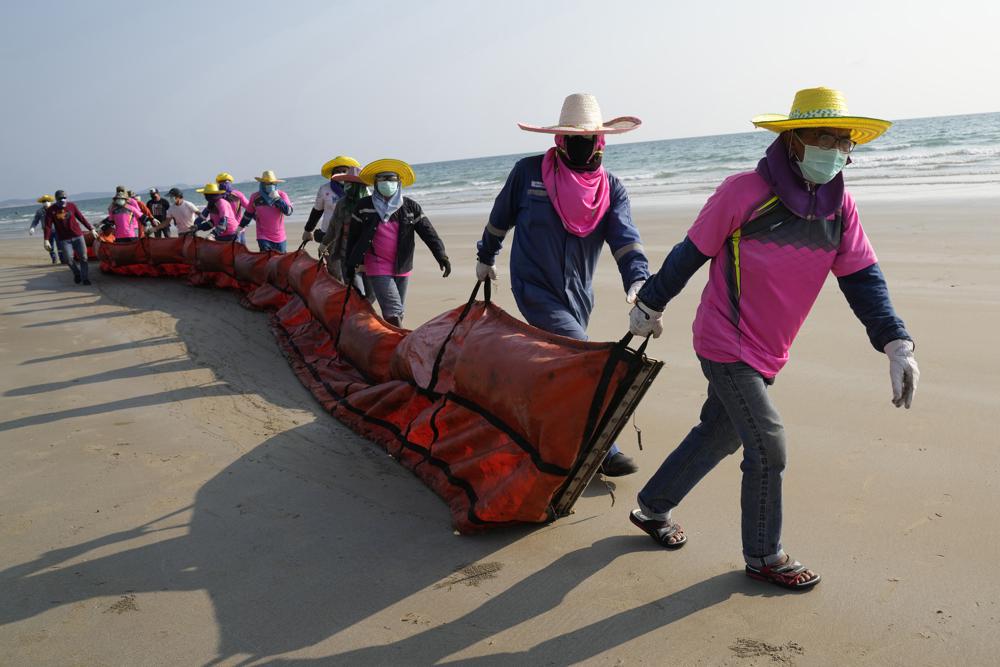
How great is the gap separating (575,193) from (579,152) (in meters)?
0.23

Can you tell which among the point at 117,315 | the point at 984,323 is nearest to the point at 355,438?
the point at 984,323

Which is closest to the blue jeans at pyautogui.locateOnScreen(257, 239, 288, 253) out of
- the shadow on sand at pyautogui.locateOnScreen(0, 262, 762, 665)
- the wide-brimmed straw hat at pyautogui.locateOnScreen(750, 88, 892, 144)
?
the shadow on sand at pyautogui.locateOnScreen(0, 262, 762, 665)

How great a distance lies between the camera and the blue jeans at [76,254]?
40.0 feet

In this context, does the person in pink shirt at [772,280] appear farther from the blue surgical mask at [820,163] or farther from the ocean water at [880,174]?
the ocean water at [880,174]

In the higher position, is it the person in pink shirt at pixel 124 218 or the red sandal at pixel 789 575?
the person in pink shirt at pixel 124 218

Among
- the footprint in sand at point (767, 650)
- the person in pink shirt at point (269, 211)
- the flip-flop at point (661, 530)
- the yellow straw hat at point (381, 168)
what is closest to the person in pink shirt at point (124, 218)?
the person in pink shirt at point (269, 211)

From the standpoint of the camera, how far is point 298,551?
10.8ft

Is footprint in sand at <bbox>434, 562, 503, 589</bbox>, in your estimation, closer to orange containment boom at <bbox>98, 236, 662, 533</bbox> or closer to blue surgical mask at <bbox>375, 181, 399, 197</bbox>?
orange containment boom at <bbox>98, 236, 662, 533</bbox>

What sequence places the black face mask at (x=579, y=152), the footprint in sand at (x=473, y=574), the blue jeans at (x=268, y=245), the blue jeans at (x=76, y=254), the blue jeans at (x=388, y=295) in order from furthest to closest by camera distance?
the blue jeans at (x=76, y=254)
the blue jeans at (x=268, y=245)
the blue jeans at (x=388, y=295)
the black face mask at (x=579, y=152)
the footprint in sand at (x=473, y=574)

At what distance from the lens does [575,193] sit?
3.73 metres

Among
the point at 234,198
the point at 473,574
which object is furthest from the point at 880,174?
the point at 473,574

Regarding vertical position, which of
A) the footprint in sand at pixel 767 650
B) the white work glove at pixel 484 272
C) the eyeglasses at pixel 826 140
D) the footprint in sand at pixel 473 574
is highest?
the eyeglasses at pixel 826 140

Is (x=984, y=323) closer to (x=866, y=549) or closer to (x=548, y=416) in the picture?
(x=866, y=549)

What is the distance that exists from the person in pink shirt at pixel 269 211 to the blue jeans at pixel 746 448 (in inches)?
279
